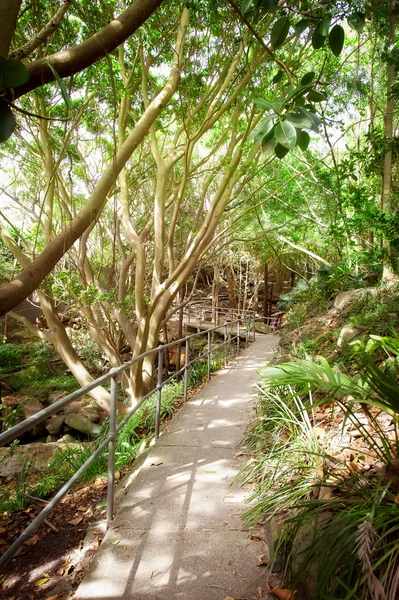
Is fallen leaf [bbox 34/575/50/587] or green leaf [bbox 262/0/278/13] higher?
green leaf [bbox 262/0/278/13]

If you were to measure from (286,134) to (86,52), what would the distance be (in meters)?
1.14

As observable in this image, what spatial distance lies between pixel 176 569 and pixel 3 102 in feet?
8.09

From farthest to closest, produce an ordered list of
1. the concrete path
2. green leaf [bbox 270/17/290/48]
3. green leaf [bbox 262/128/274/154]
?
the concrete path
green leaf [bbox 270/17/290/48]
green leaf [bbox 262/128/274/154]

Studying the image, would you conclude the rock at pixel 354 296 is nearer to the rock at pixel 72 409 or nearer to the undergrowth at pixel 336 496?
the undergrowth at pixel 336 496

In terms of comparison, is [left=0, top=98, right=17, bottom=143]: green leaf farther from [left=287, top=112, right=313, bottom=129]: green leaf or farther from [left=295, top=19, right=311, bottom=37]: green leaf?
[left=295, top=19, right=311, bottom=37]: green leaf

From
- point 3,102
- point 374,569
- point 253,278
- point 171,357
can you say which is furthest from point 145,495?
point 253,278

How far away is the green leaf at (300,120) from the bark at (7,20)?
50.3 inches

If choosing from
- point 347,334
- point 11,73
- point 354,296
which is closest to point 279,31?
point 11,73

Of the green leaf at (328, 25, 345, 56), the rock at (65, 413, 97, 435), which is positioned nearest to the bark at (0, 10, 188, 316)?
the green leaf at (328, 25, 345, 56)

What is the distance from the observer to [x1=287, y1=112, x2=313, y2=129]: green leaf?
1.48 meters

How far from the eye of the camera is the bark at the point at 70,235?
237cm

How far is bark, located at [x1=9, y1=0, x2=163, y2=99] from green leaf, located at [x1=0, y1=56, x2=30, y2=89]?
0.53 meters

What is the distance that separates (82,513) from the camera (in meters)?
3.56

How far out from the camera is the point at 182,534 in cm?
256
